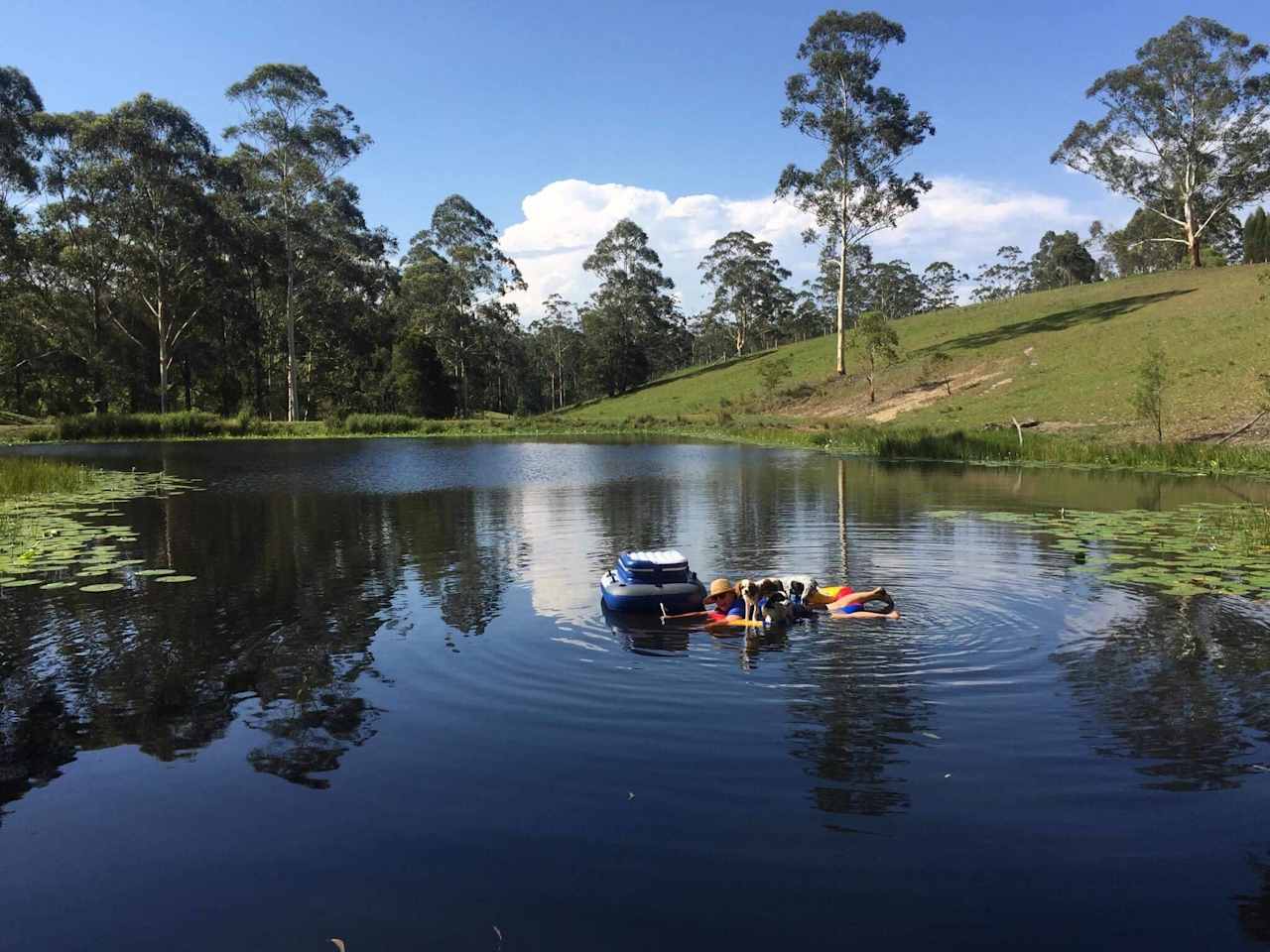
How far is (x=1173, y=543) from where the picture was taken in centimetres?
1828

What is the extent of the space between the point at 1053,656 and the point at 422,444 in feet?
188

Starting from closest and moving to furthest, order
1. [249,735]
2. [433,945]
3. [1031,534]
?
[433,945] → [249,735] → [1031,534]

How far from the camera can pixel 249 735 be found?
8.96 meters

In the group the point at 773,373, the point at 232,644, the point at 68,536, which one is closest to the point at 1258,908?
the point at 232,644

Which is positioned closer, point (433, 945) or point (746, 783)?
point (433, 945)

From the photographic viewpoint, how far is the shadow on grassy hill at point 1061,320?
74938mm

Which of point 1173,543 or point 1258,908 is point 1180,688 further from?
point 1173,543

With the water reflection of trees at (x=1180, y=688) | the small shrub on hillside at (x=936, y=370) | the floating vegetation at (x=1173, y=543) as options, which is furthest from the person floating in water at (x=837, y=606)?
the small shrub on hillside at (x=936, y=370)

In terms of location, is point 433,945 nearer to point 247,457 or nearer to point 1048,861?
point 1048,861

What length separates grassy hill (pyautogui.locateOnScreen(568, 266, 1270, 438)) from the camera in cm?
4888

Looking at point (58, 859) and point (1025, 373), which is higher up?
point (1025, 373)

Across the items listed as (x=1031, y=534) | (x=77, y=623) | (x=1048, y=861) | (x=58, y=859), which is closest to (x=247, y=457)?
(x=77, y=623)

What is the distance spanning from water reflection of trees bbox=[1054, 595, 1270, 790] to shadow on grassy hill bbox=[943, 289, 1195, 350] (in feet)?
225

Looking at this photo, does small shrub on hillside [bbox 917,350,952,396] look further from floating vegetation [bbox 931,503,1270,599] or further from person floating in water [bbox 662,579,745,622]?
person floating in water [bbox 662,579,745,622]
